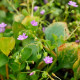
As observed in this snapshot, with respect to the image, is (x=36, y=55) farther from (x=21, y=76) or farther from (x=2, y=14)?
(x=2, y=14)

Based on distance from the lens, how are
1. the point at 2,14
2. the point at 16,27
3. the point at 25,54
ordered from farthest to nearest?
the point at 2,14, the point at 16,27, the point at 25,54

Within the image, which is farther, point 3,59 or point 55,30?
point 55,30

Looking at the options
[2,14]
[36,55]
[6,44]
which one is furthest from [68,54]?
[2,14]

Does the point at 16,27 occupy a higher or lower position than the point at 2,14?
higher

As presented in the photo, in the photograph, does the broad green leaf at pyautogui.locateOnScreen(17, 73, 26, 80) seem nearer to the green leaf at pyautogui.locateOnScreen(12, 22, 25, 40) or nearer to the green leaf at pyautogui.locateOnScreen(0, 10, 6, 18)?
the green leaf at pyautogui.locateOnScreen(12, 22, 25, 40)

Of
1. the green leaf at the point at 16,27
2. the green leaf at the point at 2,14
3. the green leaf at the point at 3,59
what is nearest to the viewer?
the green leaf at the point at 3,59

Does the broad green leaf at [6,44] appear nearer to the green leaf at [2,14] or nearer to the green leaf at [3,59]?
the green leaf at [3,59]

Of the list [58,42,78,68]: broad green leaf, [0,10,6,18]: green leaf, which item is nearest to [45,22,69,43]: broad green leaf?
[58,42,78,68]: broad green leaf

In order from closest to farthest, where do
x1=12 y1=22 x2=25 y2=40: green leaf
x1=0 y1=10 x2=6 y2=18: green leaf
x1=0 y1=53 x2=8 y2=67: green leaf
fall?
x1=0 y1=53 x2=8 y2=67: green leaf < x1=12 y1=22 x2=25 y2=40: green leaf < x1=0 y1=10 x2=6 y2=18: green leaf

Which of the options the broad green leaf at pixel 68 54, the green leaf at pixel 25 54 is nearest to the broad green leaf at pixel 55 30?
the broad green leaf at pixel 68 54

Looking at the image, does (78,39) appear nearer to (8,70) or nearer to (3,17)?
(8,70)

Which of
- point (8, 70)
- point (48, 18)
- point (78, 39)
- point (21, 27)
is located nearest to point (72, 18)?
point (48, 18)
